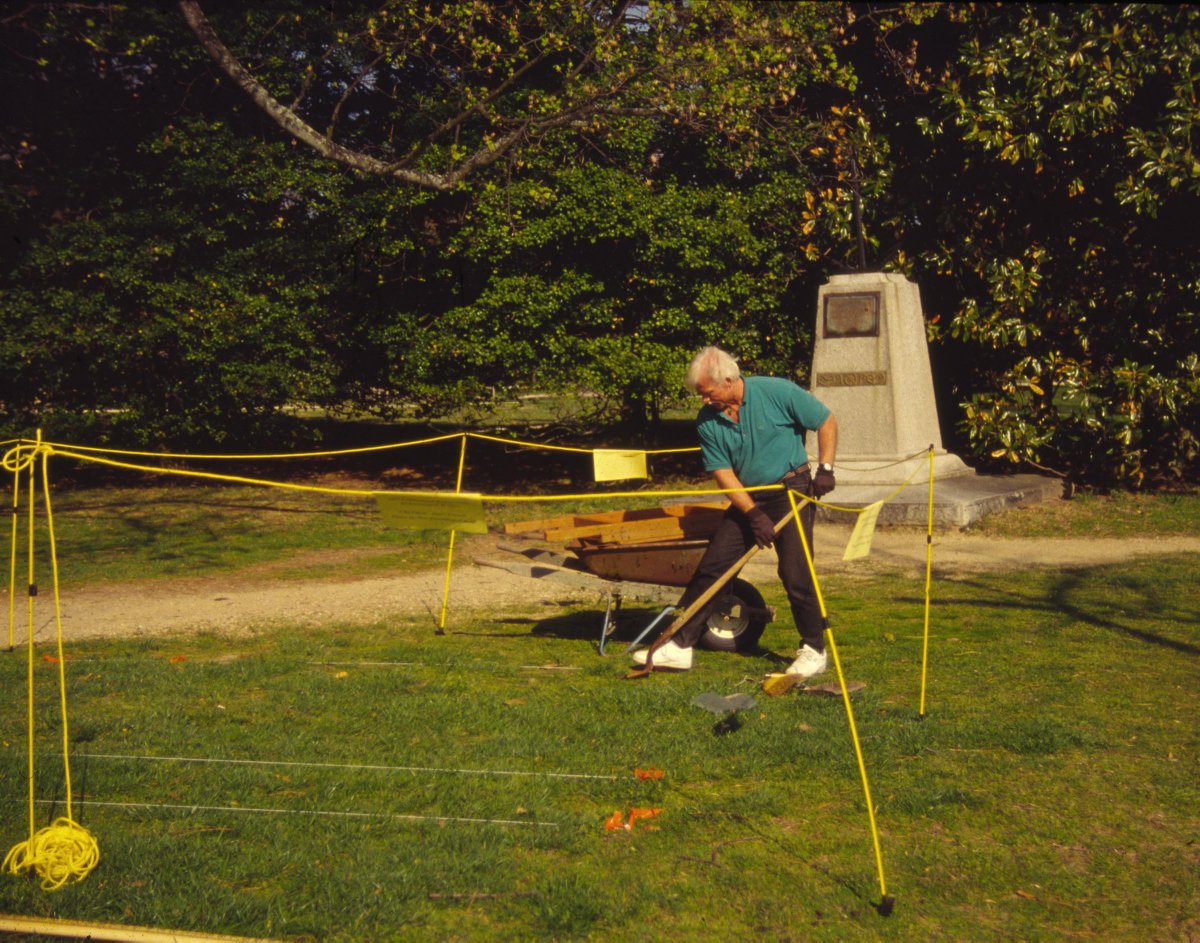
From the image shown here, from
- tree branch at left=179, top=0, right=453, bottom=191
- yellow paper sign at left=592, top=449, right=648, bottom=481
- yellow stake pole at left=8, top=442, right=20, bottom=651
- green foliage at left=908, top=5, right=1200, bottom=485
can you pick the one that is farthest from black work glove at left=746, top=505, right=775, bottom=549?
green foliage at left=908, top=5, right=1200, bottom=485

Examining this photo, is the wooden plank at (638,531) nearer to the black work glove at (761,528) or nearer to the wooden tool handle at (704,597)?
the wooden tool handle at (704,597)

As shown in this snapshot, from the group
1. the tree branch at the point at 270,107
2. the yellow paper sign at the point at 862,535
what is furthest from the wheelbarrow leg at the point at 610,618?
the tree branch at the point at 270,107

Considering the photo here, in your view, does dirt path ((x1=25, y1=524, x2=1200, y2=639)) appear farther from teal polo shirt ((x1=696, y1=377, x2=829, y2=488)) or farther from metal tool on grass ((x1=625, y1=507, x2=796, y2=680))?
teal polo shirt ((x1=696, y1=377, x2=829, y2=488))

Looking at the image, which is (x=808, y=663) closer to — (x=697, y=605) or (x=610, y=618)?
(x=697, y=605)

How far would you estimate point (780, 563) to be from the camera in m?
7.00

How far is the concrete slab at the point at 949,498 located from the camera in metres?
13.0

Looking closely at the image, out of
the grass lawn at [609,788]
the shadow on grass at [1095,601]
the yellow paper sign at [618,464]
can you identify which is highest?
the yellow paper sign at [618,464]

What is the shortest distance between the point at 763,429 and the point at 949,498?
710cm

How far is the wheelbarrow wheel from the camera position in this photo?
24.6 ft

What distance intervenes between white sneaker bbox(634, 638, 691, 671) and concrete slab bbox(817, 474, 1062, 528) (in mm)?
6021

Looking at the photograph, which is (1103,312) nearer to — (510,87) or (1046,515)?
(1046,515)

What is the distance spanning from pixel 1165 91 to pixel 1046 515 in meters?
5.66

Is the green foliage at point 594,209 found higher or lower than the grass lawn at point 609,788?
higher

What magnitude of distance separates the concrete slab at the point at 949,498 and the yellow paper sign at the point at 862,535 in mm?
6420
